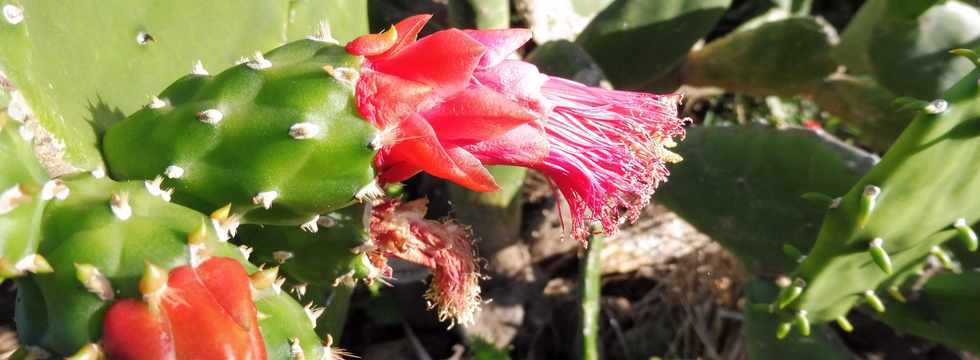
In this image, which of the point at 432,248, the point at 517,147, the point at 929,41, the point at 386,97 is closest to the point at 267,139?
the point at 386,97

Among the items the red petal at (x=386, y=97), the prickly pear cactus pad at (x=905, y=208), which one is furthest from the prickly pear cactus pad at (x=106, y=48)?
the prickly pear cactus pad at (x=905, y=208)

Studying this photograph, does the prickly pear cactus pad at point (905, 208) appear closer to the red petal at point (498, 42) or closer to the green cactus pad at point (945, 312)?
the green cactus pad at point (945, 312)

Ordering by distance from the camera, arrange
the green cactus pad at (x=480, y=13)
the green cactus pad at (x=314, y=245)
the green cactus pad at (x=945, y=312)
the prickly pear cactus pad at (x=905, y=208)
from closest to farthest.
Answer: the green cactus pad at (x=314, y=245) < the prickly pear cactus pad at (x=905, y=208) < the green cactus pad at (x=945, y=312) < the green cactus pad at (x=480, y=13)

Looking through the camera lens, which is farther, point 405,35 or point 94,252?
point 405,35

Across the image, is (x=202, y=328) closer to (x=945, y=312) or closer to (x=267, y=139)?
(x=267, y=139)

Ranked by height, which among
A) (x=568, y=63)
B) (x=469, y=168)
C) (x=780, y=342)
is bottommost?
(x=780, y=342)

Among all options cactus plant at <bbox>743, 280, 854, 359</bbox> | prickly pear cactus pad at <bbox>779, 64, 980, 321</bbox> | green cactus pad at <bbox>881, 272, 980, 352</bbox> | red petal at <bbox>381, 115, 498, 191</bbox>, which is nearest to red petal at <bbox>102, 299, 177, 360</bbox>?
red petal at <bbox>381, 115, 498, 191</bbox>

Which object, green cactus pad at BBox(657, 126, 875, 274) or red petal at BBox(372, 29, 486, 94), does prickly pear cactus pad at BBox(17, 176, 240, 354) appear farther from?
green cactus pad at BBox(657, 126, 875, 274)
